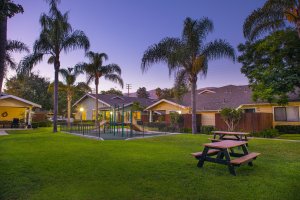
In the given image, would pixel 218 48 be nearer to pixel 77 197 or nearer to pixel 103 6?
pixel 103 6

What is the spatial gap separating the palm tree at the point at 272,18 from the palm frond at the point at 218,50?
2474mm

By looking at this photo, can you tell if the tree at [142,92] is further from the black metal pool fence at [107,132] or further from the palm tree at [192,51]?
the palm tree at [192,51]

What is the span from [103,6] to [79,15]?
286 cm

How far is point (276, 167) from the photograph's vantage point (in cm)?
675

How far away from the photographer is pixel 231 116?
741 inches

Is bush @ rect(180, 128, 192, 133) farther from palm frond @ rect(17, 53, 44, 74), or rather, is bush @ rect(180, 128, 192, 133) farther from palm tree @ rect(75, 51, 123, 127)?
palm frond @ rect(17, 53, 44, 74)

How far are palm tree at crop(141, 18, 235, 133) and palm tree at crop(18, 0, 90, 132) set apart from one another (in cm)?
667

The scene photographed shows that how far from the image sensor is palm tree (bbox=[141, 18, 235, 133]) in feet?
58.2

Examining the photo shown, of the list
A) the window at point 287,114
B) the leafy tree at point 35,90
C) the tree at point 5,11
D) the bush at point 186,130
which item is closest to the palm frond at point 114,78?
the bush at point 186,130

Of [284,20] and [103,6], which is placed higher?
[103,6]

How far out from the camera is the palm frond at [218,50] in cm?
1773

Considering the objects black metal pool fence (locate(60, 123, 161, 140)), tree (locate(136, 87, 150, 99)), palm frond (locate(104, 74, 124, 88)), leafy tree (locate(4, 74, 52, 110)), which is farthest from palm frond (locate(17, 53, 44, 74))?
tree (locate(136, 87, 150, 99))

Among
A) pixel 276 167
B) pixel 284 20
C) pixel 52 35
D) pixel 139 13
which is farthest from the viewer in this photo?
pixel 139 13

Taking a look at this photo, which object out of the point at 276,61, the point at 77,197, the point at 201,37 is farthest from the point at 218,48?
the point at 77,197
